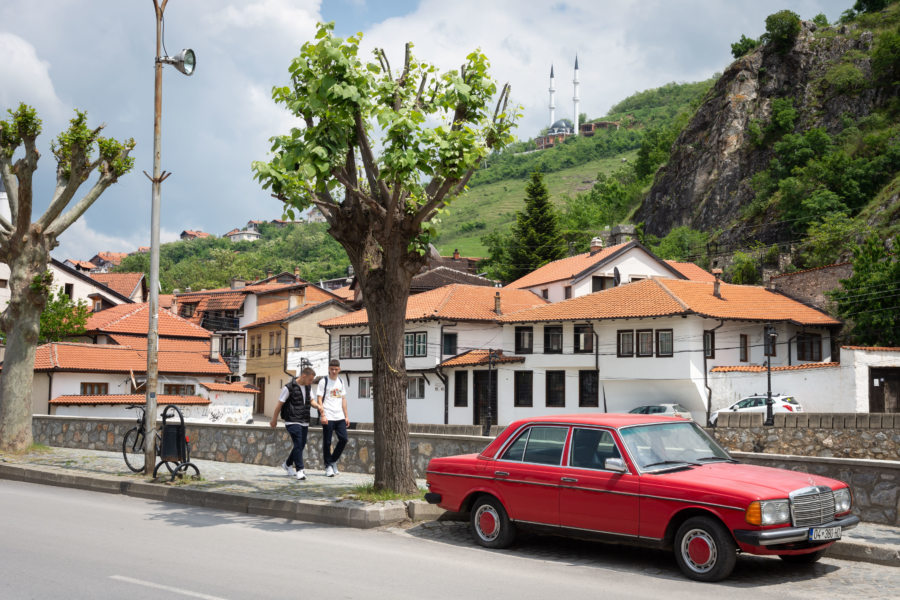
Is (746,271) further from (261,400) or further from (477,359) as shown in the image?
(261,400)

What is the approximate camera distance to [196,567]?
7.93 m

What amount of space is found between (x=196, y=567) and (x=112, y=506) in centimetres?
505

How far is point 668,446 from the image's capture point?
28.5ft

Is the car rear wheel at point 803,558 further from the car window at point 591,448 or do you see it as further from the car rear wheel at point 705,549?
the car window at point 591,448

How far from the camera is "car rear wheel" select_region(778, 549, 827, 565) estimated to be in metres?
8.15

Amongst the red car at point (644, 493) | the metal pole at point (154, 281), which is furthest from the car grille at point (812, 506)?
the metal pole at point (154, 281)

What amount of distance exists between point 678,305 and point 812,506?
1371 inches

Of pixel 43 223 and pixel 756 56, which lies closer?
pixel 43 223

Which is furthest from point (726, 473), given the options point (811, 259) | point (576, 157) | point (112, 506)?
point (576, 157)

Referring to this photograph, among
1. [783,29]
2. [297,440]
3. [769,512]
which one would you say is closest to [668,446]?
[769,512]

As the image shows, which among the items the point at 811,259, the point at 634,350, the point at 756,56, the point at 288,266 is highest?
the point at 756,56

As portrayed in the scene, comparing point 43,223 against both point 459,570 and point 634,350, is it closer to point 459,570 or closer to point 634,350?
point 459,570

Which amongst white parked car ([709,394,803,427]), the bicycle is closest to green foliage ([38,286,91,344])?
the bicycle

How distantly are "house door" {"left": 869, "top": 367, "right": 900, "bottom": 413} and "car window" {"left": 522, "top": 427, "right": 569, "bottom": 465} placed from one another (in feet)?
95.9
